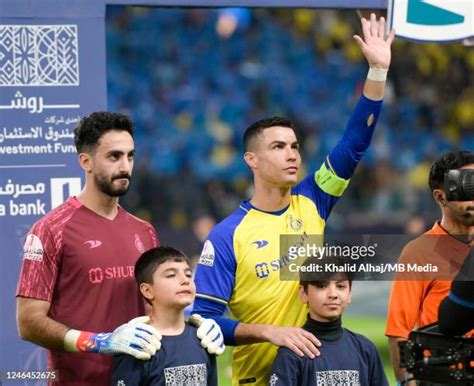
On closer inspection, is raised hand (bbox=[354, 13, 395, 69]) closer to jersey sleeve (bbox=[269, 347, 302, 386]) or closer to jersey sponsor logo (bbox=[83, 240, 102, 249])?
jersey sleeve (bbox=[269, 347, 302, 386])

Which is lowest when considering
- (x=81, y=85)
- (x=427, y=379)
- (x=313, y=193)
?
(x=427, y=379)

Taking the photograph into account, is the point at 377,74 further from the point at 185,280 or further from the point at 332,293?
the point at 185,280

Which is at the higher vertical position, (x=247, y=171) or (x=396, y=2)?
(x=247, y=171)

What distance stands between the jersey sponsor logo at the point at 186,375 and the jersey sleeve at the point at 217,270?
1.38 ft

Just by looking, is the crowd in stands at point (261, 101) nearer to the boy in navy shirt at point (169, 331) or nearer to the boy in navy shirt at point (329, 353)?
the boy in navy shirt at point (329, 353)

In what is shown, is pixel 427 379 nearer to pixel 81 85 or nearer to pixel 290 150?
pixel 290 150

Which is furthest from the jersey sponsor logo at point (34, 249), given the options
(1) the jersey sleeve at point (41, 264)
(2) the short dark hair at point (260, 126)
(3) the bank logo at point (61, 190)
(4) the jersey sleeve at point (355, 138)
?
(4) the jersey sleeve at point (355, 138)

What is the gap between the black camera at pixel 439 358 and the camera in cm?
352

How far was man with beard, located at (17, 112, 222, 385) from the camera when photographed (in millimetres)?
4086

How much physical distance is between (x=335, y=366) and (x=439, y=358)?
0.83 metres

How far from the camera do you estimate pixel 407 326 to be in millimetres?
4590

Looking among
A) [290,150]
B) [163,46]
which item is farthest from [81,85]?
[163,46]

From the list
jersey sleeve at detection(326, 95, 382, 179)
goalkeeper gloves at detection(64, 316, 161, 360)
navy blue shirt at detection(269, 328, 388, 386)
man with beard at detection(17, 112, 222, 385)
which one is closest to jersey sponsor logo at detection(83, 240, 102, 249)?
man with beard at detection(17, 112, 222, 385)

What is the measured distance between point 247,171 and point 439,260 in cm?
750
